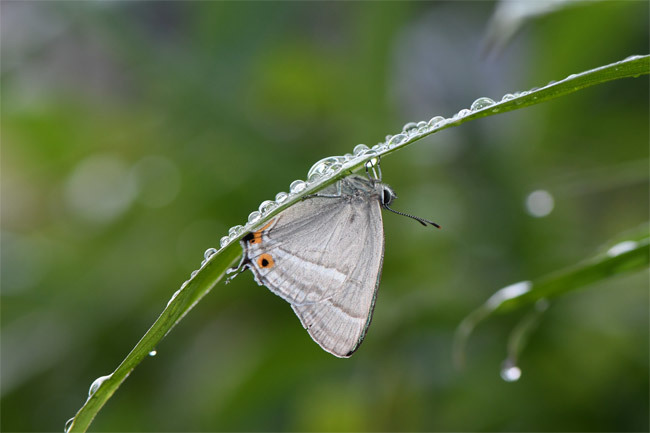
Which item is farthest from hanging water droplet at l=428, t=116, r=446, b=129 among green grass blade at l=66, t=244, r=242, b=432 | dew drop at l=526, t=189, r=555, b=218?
dew drop at l=526, t=189, r=555, b=218

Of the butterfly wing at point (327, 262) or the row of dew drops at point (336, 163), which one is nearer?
the row of dew drops at point (336, 163)

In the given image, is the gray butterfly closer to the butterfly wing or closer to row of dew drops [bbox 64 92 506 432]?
the butterfly wing

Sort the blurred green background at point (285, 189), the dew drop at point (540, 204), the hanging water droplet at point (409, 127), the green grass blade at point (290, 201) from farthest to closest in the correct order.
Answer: the blurred green background at point (285, 189) < the dew drop at point (540, 204) < the hanging water droplet at point (409, 127) < the green grass blade at point (290, 201)

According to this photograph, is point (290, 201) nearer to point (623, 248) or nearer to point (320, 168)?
point (320, 168)

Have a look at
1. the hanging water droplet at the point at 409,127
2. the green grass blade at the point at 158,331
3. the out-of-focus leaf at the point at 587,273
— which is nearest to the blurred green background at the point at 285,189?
the out-of-focus leaf at the point at 587,273

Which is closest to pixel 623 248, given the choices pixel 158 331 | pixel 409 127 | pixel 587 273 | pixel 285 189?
pixel 587 273

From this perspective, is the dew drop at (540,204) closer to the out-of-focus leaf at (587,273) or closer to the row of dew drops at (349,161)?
the out-of-focus leaf at (587,273)
